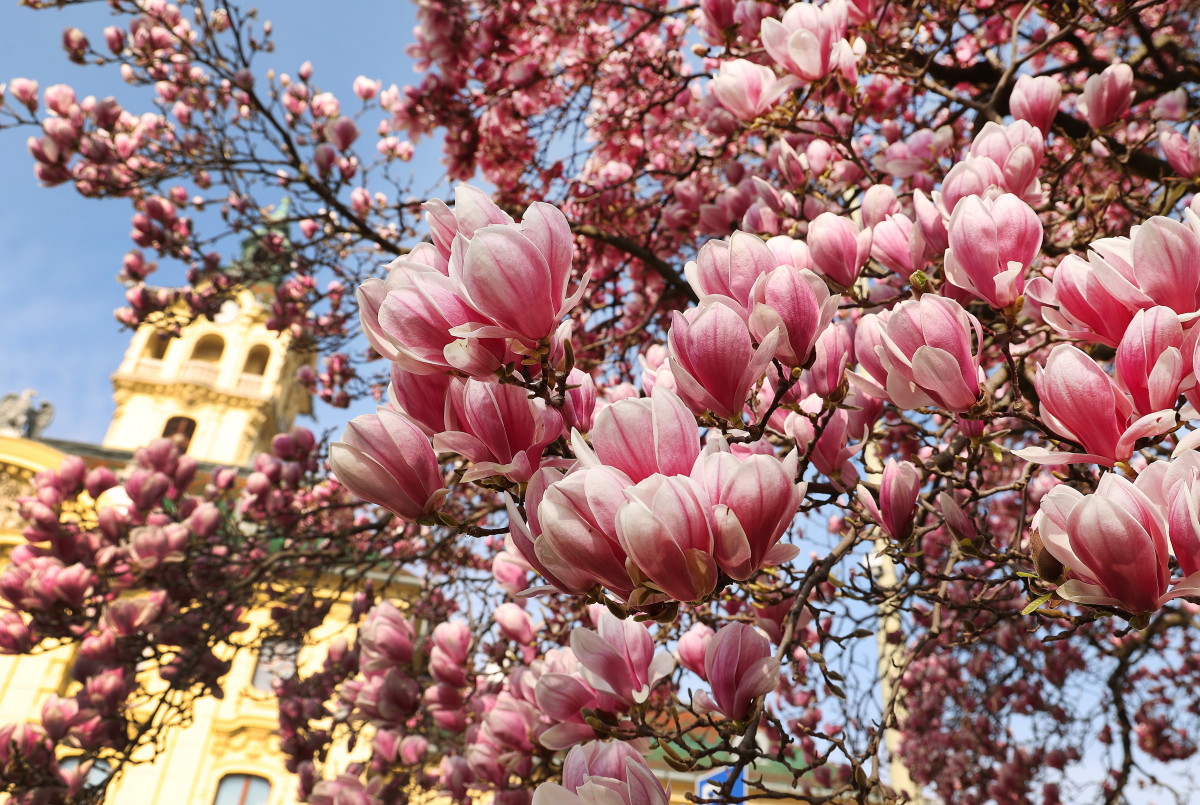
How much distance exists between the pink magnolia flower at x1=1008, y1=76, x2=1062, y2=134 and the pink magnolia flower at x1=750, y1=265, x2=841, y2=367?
36.8 inches

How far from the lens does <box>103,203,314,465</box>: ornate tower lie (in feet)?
77.6

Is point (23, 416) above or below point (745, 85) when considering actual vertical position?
above

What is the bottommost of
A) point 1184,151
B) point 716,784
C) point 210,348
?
point 716,784

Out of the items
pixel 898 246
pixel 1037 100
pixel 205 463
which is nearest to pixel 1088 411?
pixel 898 246

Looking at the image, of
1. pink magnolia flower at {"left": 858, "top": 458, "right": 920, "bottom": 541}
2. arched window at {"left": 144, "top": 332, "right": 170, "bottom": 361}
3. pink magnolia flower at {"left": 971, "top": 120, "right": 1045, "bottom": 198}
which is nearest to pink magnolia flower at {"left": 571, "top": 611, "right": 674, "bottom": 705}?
pink magnolia flower at {"left": 858, "top": 458, "right": 920, "bottom": 541}

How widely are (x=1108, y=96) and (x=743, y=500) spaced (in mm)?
1506

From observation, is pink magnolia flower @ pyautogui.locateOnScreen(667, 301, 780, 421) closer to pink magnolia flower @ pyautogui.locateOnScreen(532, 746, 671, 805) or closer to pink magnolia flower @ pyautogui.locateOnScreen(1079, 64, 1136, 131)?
pink magnolia flower @ pyautogui.locateOnScreen(532, 746, 671, 805)

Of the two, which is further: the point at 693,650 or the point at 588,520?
the point at 693,650

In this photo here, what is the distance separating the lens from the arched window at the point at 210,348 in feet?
86.9

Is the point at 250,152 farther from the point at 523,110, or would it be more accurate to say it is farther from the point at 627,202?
the point at 523,110

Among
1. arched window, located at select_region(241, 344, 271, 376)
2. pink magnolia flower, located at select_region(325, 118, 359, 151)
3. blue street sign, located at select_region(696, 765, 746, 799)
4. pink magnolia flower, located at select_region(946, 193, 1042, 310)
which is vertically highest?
arched window, located at select_region(241, 344, 271, 376)

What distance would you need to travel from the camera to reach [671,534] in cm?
65

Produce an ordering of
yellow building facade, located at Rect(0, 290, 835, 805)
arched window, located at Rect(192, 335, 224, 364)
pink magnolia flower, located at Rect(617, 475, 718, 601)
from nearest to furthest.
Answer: pink magnolia flower, located at Rect(617, 475, 718, 601)
yellow building facade, located at Rect(0, 290, 835, 805)
arched window, located at Rect(192, 335, 224, 364)

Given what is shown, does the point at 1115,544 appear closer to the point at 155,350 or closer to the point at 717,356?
the point at 717,356
